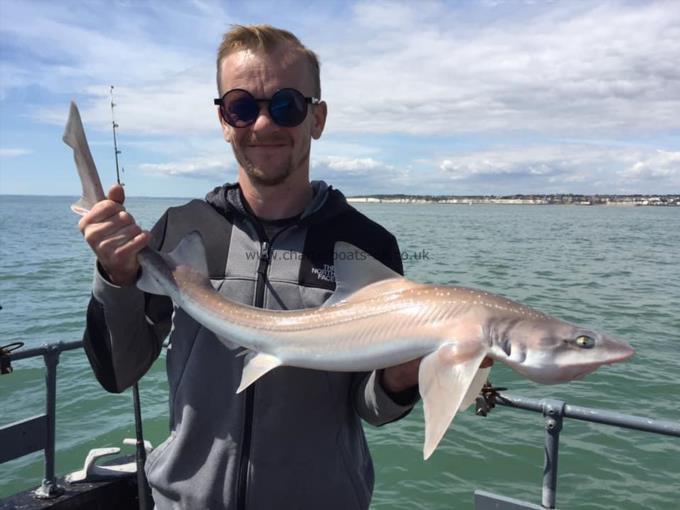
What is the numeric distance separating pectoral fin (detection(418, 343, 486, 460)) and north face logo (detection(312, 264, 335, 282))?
835 mm

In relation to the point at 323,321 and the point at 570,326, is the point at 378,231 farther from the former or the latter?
the point at 570,326

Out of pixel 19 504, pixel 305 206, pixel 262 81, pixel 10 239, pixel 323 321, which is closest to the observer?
pixel 323 321

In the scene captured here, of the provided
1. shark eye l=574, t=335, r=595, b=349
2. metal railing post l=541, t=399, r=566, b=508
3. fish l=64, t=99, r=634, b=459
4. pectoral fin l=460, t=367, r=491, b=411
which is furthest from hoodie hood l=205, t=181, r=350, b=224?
metal railing post l=541, t=399, r=566, b=508

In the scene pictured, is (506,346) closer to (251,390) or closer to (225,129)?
(251,390)

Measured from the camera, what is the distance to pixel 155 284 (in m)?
2.98

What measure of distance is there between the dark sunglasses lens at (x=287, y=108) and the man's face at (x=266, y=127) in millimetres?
34

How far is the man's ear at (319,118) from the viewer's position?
11.5ft

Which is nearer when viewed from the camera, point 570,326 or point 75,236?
point 570,326

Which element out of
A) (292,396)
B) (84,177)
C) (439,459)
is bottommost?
(439,459)

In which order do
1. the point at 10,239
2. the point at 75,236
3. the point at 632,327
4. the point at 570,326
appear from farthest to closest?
the point at 75,236 → the point at 10,239 → the point at 632,327 → the point at 570,326

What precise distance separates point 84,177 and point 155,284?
65cm

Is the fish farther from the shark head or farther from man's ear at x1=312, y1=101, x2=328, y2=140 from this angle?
man's ear at x1=312, y1=101, x2=328, y2=140

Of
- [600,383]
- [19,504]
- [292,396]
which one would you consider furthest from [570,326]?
[600,383]

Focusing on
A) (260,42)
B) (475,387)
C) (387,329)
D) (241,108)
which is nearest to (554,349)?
(475,387)
